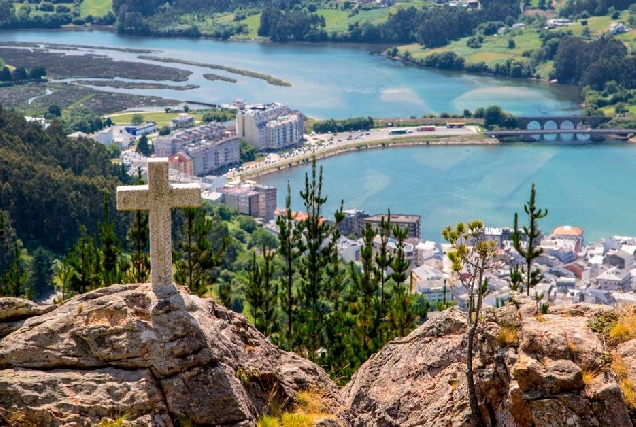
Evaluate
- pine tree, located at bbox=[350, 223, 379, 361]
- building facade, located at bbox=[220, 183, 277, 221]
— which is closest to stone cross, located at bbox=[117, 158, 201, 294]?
pine tree, located at bbox=[350, 223, 379, 361]

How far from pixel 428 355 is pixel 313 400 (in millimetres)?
1032

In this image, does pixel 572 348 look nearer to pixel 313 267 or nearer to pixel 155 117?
pixel 313 267

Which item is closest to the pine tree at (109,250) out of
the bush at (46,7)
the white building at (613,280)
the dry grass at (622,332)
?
the dry grass at (622,332)

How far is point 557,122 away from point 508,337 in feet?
264

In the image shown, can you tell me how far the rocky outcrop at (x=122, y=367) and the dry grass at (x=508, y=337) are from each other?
1938 mm

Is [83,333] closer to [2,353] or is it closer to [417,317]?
[2,353]

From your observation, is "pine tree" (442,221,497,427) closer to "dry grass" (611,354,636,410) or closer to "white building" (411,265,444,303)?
"dry grass" (611,354,636,410)

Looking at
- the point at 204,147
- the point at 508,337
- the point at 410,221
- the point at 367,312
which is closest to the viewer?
the point at 508,337

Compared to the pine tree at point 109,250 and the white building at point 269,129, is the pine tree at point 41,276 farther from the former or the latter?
the white building at point 269,129

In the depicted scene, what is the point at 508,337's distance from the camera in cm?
938

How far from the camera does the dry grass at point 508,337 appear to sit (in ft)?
30.7

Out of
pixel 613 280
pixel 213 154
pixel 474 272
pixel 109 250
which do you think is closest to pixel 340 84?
pixel 213 154

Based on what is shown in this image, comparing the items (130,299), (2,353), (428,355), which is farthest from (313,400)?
(2,353)

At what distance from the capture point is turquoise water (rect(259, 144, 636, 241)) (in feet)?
213
